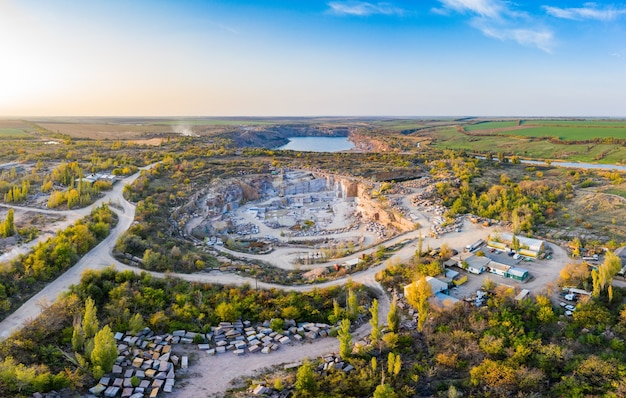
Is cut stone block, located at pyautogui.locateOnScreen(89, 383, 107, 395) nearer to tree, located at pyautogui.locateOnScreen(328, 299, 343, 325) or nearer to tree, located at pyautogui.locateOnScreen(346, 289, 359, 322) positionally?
tree, located at pyautogui.locateOnScreen(328, 299, 343, 325)

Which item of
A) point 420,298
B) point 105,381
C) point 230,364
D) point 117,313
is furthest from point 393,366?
point 117,313

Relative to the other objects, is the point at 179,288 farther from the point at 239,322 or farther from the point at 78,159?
the point at 78,159

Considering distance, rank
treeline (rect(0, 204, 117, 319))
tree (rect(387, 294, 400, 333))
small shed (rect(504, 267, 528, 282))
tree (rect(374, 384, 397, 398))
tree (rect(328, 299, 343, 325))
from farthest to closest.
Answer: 1. small shed (rect(504, 267, 528, 282))
2. tree (rect(328, 299, 343, 325))
3. treeline (rect(0, 204, 117, 319))
4. tree (rect(387, 294, 400, 333))
5. tree (rect(374, 384, 397, 398))

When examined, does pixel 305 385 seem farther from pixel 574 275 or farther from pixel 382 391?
pixel 574 275

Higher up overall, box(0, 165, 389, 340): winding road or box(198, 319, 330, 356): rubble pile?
box(0, 165, 389, 340): winding road

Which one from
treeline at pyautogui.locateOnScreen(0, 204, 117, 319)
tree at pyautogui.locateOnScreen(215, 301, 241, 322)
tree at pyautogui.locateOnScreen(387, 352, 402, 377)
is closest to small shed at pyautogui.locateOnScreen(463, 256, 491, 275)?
tree at pyautogui.locateOnScreen(387, 352, 402, 377)

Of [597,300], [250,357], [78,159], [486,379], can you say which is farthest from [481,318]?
[78,159]
